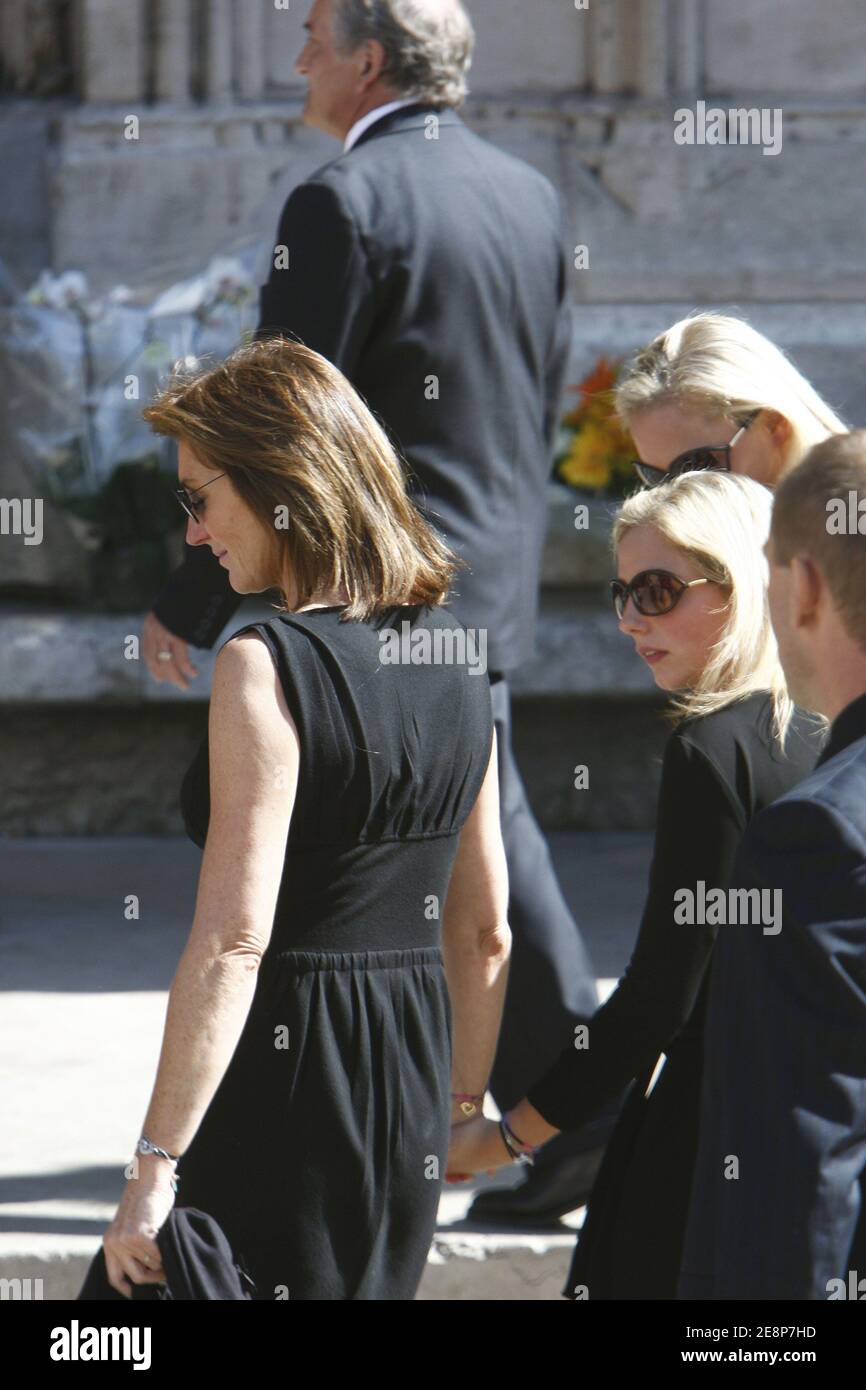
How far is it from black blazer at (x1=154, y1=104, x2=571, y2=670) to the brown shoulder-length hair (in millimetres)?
846

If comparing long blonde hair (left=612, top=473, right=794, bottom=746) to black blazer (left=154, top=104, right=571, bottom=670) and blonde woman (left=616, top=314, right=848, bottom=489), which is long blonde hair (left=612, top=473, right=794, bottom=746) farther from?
black blazer (left=154, top=104, right=571, bottom=670)

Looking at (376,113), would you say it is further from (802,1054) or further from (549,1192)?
(802,1054)

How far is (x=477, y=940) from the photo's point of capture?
2562 millimetres

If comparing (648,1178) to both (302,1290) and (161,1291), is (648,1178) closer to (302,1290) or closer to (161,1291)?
(302,1290)

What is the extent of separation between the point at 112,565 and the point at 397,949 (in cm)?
376

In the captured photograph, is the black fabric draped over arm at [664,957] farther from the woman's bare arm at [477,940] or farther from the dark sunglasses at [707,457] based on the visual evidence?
the dark sunglasses at [707,457]

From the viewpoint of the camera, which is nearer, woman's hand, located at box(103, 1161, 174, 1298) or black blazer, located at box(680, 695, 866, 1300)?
black blazer, located at box(680, 695, 866, 1300)

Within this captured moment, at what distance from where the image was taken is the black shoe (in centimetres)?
323

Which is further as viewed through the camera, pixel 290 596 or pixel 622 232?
pixel 622 232

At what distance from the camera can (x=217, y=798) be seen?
2.10 meters

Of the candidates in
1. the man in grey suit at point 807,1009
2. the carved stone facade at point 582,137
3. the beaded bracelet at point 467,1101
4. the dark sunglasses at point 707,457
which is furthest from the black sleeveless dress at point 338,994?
the carved stone facade at point 582,137

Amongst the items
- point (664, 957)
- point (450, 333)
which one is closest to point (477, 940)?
point (664, 957)

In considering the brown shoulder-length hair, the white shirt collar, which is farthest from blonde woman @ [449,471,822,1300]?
the white shirt collar
